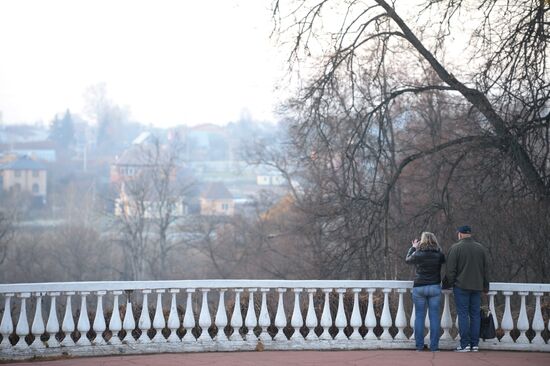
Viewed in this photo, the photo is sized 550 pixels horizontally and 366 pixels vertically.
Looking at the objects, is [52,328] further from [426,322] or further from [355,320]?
[426,322]

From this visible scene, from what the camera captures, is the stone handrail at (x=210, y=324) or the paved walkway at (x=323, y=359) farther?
the stone handrail at (x=210, y=324)

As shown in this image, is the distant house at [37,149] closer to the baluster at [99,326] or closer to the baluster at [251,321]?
the baluster at [99,326]

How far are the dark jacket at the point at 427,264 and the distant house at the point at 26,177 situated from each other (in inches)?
4692

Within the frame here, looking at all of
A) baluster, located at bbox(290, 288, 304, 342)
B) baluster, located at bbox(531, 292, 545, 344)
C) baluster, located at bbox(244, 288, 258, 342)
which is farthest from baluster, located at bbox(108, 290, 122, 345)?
baluster, located at bbox(531, 292, 545, 344)

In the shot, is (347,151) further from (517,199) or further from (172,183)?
(172,183)

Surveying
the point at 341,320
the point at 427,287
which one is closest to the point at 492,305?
the point at 427,287

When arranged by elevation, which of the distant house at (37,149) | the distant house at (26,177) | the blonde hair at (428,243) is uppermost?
the distant house at (37,149)

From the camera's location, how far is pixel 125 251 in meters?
67.5

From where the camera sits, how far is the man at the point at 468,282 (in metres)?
11.5

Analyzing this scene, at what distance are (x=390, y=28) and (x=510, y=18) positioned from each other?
12.6ft

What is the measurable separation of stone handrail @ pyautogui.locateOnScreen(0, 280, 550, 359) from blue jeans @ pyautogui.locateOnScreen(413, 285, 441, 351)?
26 centimetres

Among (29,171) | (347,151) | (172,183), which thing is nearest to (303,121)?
(347,151)

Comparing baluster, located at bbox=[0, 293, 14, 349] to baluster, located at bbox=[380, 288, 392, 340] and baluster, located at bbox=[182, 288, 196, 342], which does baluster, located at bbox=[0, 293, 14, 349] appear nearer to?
baluster, located at bbox=[182, 288, 196, 342]

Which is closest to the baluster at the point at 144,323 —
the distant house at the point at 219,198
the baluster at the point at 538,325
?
the baluster at the point at 538,325
